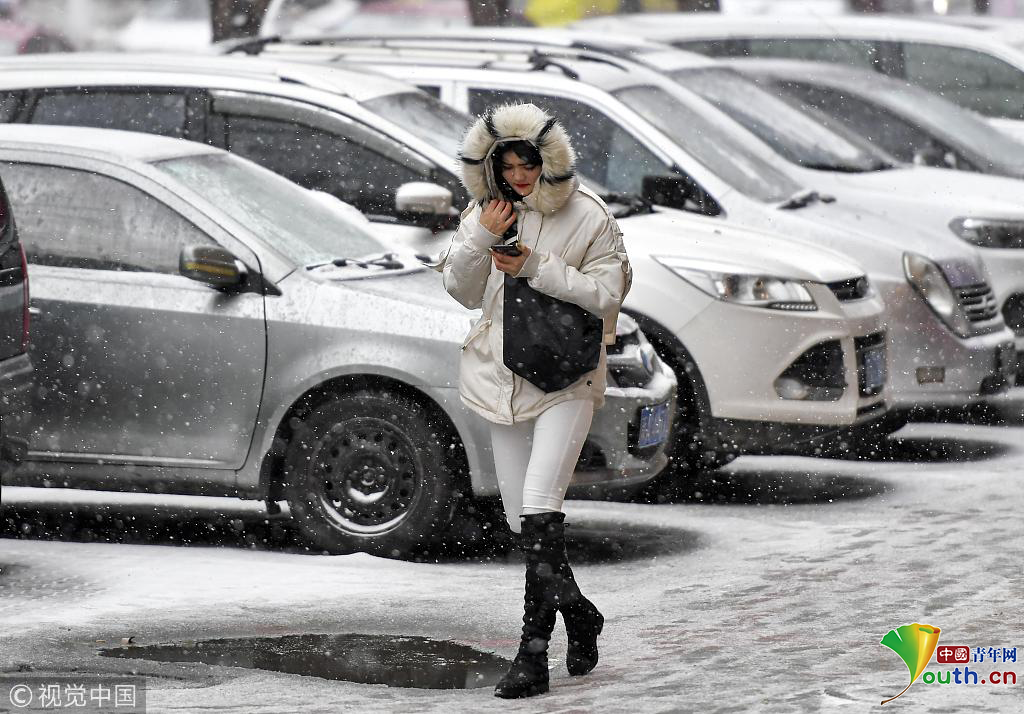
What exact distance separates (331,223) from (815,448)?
3122 mm

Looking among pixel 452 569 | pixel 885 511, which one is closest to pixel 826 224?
pixel 885 511

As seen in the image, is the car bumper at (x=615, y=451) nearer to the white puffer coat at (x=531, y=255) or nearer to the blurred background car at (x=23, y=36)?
the white puffer coat at (x=531, y=255)

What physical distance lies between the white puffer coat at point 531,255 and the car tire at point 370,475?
1.71 metres

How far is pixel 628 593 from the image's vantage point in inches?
301

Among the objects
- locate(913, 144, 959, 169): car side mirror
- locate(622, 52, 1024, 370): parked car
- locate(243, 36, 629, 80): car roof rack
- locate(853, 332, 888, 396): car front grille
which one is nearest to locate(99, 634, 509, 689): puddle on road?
locate(853, 332, 888, 396): car front grille

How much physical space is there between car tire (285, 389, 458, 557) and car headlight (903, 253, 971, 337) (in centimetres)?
356

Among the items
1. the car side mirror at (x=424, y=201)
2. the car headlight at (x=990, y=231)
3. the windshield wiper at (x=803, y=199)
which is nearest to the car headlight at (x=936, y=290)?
the windshield wiper at (x=803, y=199)

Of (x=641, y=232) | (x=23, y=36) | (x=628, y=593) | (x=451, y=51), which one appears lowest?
(x=23, y=36)

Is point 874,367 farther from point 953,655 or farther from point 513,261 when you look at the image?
point 513,261

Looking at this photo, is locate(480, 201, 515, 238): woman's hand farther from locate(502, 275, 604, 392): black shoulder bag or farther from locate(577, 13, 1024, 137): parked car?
locate(577, 13, 1024, 137): parked car

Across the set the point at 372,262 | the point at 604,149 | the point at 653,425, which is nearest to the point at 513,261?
the point at 653,425

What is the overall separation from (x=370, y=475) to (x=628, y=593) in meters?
1.16

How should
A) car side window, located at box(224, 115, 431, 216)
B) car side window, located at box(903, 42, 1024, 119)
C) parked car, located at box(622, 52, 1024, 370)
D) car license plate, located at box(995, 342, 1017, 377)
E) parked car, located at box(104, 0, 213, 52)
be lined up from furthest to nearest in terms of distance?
parked car, located at box(104, 0, 213, 52), car side window, located at box(903, 42, 1024, 119), parked car, located at box(622, 52, 1024, 370), car license plate, located at box(995, 342, 1017, 377), car side window, located at box(224, 115, 431, 216)

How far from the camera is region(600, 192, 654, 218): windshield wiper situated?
10086 mm
